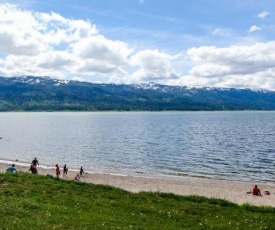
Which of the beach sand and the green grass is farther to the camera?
the beach sand

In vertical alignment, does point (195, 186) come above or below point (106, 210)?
below

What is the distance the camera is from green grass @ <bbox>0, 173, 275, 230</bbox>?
19578 mm

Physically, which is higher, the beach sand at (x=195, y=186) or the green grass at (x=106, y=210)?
the green grass at (x=106, y=210)

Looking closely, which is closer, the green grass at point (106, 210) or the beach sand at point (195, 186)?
the green grass at point (106, 210)

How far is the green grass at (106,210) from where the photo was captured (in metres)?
19.6

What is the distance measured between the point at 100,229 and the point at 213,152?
90.7 m

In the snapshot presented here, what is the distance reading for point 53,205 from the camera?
23.7 metres

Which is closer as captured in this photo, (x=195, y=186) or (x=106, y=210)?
(x=106, y=210)

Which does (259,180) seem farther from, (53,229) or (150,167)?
(53,229)

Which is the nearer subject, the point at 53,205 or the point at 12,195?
the point at 53,205

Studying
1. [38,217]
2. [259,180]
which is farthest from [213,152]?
[38,217]

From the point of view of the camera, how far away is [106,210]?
23.5m

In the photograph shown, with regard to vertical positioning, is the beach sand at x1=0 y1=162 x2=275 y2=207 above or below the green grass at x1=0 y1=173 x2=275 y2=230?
below

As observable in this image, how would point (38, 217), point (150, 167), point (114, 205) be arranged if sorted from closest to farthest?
point (38, 217) < point (114, 205) < point (150, 167)
